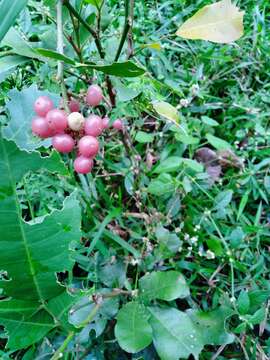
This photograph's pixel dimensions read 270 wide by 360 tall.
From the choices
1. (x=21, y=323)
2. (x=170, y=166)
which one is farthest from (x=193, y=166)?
(x=21, y=323)

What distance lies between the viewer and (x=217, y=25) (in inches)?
30.2

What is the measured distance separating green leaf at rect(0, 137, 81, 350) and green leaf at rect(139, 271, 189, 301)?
412 mm

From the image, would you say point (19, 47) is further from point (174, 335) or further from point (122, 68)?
point (174, 335)

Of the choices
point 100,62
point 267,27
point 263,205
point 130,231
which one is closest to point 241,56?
point 267,27

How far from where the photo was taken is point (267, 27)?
155 centimetres

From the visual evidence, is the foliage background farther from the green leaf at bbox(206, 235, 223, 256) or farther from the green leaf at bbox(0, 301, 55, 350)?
the green leaf at bbox(0, 301, 55, 350)

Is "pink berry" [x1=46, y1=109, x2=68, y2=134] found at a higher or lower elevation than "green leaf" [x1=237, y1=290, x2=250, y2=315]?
higher

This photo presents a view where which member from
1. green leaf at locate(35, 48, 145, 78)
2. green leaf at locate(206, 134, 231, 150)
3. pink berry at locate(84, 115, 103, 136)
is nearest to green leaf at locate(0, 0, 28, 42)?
green leaf at locate(35, 48, 145, 78)

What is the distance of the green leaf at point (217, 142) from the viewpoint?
50.2 inches

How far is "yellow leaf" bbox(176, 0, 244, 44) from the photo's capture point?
2.47 feet

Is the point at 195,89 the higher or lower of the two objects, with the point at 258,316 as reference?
higher

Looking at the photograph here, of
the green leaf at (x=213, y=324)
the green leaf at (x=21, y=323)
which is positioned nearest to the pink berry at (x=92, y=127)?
the green leaf at (x=21, y=323)

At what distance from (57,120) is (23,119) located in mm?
126

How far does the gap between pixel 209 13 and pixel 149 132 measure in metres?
0.61
